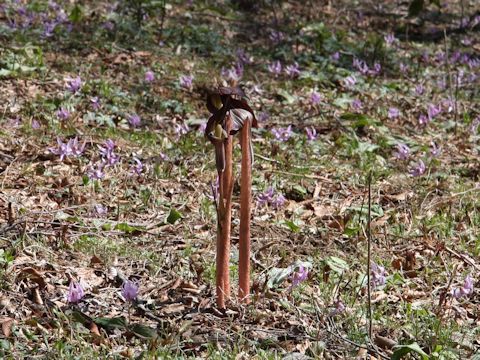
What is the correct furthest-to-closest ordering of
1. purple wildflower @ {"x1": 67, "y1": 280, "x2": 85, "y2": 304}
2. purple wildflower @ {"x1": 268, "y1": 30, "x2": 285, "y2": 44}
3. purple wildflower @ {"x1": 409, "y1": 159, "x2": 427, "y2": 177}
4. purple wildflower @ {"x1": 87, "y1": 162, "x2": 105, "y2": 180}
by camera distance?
purple wildflower @ {"x1": 268, "y1": 30, "x2": 285, "y2": 44}, purple wildflower @ {"x1": 409, "y1": 159, "x2": 427, "y2": 177}, purple wildflower @ {"x1": 87, "y1": 162, "x2": 105, "y2": 180}, purple wildflower @ {"x1": 67, "y1": 280, "x2": 85, "y2": 304}

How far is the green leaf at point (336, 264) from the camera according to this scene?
3963mm

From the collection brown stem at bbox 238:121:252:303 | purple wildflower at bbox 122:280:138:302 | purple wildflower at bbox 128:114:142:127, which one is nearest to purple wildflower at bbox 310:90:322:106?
purple wildflower at bbox 128:114:142:127

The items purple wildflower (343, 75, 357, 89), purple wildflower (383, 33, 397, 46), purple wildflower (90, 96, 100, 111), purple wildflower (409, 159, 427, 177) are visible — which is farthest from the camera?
purple wildflower (383, 33, 397, 46)

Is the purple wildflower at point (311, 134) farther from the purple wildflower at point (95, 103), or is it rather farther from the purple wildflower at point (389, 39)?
the purple wildflower at point (389, 39)

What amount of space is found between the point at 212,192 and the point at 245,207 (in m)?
1.10

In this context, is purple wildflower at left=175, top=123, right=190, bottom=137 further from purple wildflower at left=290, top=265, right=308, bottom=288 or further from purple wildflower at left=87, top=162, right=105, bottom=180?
purple wildflower at left=290, top=265, right=308, bottom=288

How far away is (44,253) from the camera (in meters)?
3.78

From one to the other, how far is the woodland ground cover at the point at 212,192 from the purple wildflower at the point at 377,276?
0.06 feet

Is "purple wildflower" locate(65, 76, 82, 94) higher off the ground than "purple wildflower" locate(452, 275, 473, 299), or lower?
higher

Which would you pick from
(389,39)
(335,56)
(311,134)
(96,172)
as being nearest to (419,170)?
(311,134)

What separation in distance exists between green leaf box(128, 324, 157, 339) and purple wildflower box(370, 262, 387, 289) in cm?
114

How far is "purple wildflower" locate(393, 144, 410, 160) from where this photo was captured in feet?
18.7

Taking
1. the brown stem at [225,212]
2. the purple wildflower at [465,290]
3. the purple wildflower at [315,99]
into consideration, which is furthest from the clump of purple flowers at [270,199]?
the purple wildflower at [315,99]

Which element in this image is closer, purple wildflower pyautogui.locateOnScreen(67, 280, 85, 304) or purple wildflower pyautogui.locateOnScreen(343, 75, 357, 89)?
purple wildflower pyautogui.locateOnScreen(67, 280, 85, 304)
